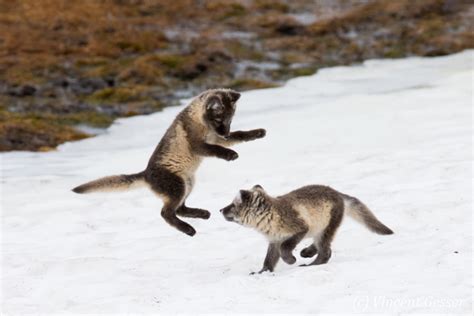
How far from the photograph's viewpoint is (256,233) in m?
12.6

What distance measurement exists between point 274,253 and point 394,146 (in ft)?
30.3

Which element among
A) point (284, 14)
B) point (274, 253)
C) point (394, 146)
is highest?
point (274, 253)

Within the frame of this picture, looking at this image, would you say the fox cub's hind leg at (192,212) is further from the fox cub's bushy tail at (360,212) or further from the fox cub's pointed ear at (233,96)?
the fox cub's bushy tail at (360,212)

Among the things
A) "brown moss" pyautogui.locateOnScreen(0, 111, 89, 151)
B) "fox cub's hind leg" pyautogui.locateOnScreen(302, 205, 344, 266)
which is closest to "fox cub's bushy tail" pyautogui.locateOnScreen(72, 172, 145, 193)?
"fox cub's hind leg" pyautogui.locateOnScreen(302, 205, 344, 266)

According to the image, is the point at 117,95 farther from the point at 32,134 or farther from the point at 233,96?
the point at 233,96

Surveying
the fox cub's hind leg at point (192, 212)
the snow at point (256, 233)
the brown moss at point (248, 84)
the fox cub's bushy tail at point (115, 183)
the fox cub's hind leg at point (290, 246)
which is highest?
the fox cub's bushy tail at point (115, 183)

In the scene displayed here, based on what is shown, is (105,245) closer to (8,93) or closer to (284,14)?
(8,93)

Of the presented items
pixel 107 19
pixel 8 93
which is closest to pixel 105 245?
pixel 8 93

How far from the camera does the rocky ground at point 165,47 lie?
96.2 feet

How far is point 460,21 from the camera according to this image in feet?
135

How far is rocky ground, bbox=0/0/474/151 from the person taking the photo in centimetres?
2933

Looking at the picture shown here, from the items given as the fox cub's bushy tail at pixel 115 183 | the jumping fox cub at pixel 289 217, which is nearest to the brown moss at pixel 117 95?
the fox cub's bushy tail at pixel 115 183

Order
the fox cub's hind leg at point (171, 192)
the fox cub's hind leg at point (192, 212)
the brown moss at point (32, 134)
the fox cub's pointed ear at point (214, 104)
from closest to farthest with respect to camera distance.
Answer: the fox cub's pointed ear at point (214, 104) → the fox cub's hind leg at point (171, 192) → the fox cub's hind leg at point (192, 212) → the brown moss at point (32, 134)

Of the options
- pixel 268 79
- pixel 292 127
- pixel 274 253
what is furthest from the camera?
pixel 268 79
